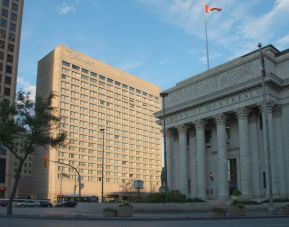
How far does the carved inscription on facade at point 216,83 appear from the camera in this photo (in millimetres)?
55653

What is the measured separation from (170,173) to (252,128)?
18345mm

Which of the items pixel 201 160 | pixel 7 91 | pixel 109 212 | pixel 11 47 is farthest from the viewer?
pixel 11 47

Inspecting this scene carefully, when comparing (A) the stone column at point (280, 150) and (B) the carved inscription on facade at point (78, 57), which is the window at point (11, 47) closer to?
(B) the carved inscription on facade at point (78, 57)

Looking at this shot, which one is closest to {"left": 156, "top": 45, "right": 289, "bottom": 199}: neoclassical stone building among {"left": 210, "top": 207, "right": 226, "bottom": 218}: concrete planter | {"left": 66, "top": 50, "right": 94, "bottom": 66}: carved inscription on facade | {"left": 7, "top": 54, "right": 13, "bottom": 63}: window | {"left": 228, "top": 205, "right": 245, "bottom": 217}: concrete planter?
{"left": 228, "top": 205, "right": 245, "bottom": 217}: concrete planter

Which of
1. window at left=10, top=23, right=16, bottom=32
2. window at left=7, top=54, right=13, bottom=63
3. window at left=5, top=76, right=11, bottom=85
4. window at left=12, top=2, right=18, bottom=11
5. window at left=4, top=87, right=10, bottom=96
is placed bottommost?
window at left=4, top=87, right=10, bottom=96

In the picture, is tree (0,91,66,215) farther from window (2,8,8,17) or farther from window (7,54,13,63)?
window (2,8,8,17)

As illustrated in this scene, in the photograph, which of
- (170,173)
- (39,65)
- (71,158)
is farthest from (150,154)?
(170,173)

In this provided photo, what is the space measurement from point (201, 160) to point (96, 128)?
78.5 meters

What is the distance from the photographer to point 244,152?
173ft

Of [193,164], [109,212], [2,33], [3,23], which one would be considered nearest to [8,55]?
[2,33]

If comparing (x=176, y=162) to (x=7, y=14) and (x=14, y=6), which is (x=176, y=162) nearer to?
(x=7, y=14)

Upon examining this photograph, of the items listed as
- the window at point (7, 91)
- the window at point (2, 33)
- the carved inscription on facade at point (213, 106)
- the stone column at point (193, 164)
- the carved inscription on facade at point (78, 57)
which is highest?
the carved inscription on facade at point (78, 57)

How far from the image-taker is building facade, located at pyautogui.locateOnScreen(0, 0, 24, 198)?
102438mm

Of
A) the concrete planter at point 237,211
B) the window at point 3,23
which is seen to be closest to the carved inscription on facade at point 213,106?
the concrete planter at point 237,211
